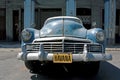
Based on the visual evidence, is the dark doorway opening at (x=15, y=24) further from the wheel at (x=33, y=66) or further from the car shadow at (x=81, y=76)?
the car shadow at (x=81, y=76)

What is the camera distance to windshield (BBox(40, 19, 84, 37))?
8.75 meters

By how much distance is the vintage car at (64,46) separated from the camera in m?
7.89

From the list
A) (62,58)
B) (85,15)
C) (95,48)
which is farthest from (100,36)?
(85,15)

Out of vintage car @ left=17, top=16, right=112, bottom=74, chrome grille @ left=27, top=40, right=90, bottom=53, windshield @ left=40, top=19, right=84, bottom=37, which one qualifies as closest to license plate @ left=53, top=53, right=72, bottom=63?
vintage car @ left=17, top=16, right=112, bottom=74

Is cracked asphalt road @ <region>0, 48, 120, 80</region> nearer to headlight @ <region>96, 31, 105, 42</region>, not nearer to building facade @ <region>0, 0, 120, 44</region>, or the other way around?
headlight @ <region>96, 31, 105, 42</region>

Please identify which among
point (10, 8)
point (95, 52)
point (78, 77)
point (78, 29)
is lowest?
point (78, 77)

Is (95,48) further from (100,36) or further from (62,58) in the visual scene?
(62,58)

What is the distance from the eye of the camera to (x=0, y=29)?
79.7ft

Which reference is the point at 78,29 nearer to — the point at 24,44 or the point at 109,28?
the point at 24,44

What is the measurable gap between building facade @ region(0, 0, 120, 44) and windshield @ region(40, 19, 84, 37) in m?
13.5

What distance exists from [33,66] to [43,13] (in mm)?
14789

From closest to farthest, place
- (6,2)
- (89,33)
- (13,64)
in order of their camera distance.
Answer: (89,33) < (13,64) < (6,2)

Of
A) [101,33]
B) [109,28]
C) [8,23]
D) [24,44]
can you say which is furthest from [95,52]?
[8,23]

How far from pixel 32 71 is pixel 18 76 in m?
0.60
